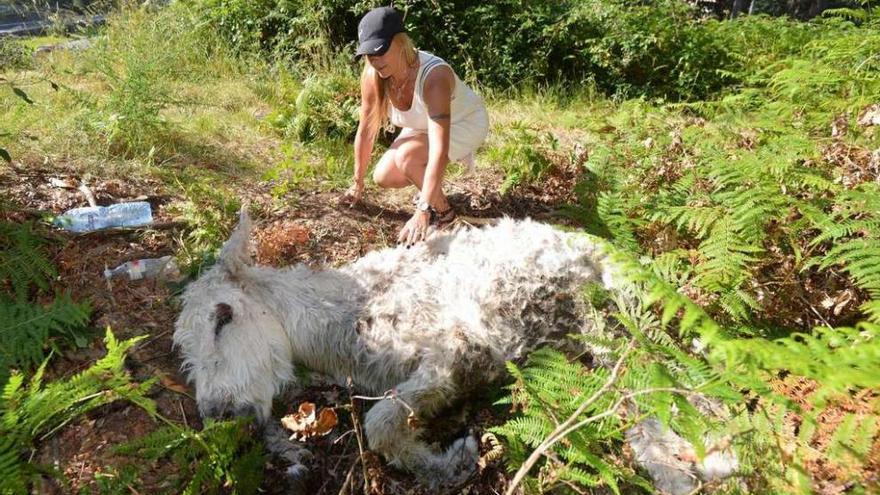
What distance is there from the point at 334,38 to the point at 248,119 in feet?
9.09

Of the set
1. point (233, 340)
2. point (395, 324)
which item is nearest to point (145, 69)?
point (233, 340)

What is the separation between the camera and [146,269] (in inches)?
157

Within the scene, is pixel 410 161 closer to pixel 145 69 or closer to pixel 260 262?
pixel 260 262

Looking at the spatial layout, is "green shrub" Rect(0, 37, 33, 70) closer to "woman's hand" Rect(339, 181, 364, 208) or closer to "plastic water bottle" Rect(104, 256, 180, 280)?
"plastic water bottle" Rect(104, 256, 180, 280)

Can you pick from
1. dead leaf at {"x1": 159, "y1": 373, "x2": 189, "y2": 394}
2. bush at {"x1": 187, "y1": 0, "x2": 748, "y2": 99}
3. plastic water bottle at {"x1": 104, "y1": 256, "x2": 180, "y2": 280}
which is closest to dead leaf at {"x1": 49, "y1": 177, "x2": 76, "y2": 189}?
plastic water bottle at {"x1": 104, "y1": 256, "x2": 180, "y2": 280}

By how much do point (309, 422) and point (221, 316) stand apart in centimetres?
74

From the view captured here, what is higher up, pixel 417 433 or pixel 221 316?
pixel 221 316

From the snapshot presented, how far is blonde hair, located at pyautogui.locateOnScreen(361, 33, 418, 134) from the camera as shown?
4.27 m

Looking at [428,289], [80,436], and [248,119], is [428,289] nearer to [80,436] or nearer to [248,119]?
[80,436]

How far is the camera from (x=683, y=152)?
444 centimetres

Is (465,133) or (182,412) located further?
(465,133)

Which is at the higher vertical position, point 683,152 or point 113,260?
point 683,152

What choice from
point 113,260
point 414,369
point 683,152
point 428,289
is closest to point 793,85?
point 683,152

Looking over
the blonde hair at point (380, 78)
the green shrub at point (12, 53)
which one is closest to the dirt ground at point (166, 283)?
the blonde hair at point (380, 78)
